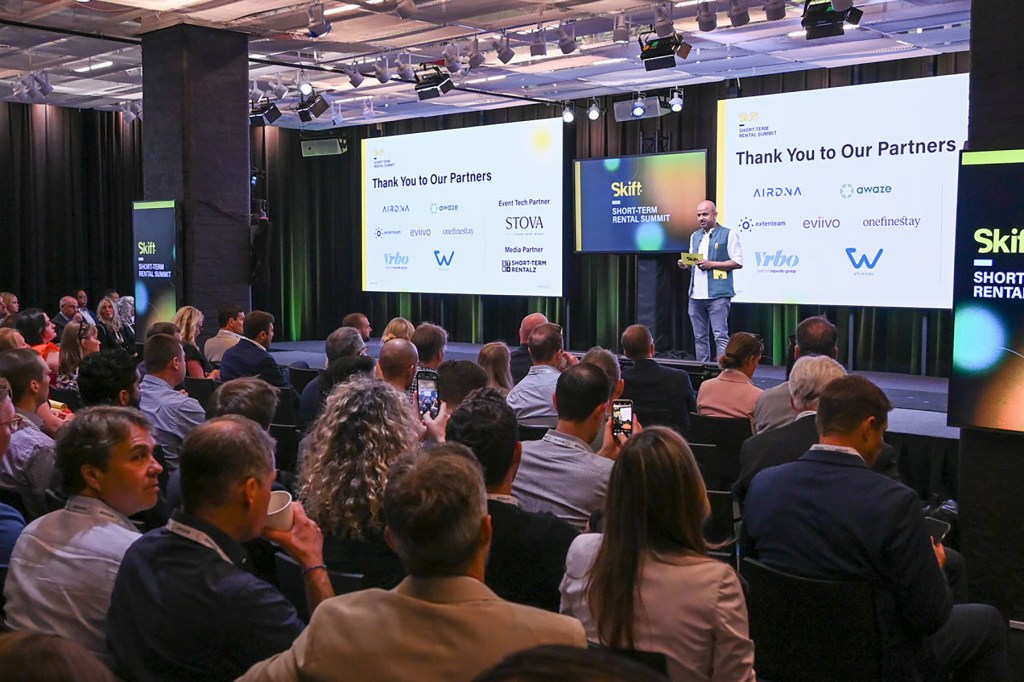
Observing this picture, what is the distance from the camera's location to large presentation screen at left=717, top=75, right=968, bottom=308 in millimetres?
9203

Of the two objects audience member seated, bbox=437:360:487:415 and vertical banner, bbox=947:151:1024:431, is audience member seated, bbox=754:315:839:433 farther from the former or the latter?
audience member seated, bbox=437:360:487:415

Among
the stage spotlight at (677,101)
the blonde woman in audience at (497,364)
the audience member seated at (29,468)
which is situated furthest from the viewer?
the stage spotlight at (677,101)

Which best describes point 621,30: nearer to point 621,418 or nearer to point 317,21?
point 317,21

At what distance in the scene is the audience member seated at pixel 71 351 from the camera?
5.80m

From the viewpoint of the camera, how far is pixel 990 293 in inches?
149

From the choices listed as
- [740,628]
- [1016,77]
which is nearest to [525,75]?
[1016,77]

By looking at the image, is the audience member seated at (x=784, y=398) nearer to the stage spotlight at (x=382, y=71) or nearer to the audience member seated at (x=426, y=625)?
the audience member seated at (x=426, y=625)

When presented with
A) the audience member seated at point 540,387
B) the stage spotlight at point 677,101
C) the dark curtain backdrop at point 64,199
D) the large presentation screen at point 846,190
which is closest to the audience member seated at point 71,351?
the audience member seated at point 540,387

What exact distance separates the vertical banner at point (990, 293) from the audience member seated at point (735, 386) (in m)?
1.29

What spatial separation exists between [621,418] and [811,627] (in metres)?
1.23

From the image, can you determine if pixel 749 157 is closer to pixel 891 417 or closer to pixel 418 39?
pixel 418 39

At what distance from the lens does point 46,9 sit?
8688mm

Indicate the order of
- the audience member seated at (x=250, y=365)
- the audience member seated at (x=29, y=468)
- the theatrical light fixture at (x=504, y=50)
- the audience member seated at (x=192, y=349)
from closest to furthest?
the audience member seated at (x=29, y=468)
the audience member seated at (x=250, y=365)
the audience member seated at (x=192, y=349)
the theatrical light fixture at (x=504, y=50)

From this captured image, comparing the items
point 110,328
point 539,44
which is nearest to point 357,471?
point 539,44
